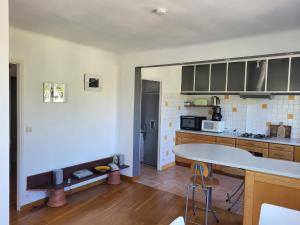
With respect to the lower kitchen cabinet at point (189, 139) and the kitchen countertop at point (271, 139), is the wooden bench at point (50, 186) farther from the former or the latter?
the kitchen countertop at point (271, 139)

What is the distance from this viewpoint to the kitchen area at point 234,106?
12.9ft

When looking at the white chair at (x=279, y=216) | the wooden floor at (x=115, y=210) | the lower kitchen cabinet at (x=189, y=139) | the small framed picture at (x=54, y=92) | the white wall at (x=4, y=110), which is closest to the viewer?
the white chair at (x=279, y=216)

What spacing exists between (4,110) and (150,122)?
3.59 meters

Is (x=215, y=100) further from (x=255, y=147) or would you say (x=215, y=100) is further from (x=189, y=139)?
(x=255, y=147)

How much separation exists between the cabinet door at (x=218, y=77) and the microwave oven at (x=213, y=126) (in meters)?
0.69

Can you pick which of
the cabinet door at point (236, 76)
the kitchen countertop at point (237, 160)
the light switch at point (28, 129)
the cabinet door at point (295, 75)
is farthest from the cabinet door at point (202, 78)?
the light switch at point (28, 129)

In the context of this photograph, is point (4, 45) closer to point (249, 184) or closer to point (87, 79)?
point (87, 79)

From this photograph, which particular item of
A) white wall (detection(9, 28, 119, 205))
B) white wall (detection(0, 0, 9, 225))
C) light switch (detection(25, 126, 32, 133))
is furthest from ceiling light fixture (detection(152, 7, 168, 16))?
light switch (detection(25, 126, 32, 133))

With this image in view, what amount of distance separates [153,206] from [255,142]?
2.24 m

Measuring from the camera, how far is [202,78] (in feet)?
15.9

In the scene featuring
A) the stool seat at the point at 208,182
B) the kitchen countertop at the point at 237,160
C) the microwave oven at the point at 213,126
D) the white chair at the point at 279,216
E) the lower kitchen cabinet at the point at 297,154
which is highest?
the microwave oven at the point at 213,126

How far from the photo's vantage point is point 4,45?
5.00ft

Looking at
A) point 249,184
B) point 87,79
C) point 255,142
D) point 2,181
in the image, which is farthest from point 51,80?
point 255,142

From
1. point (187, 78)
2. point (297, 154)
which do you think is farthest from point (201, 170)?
point (187, 78)
